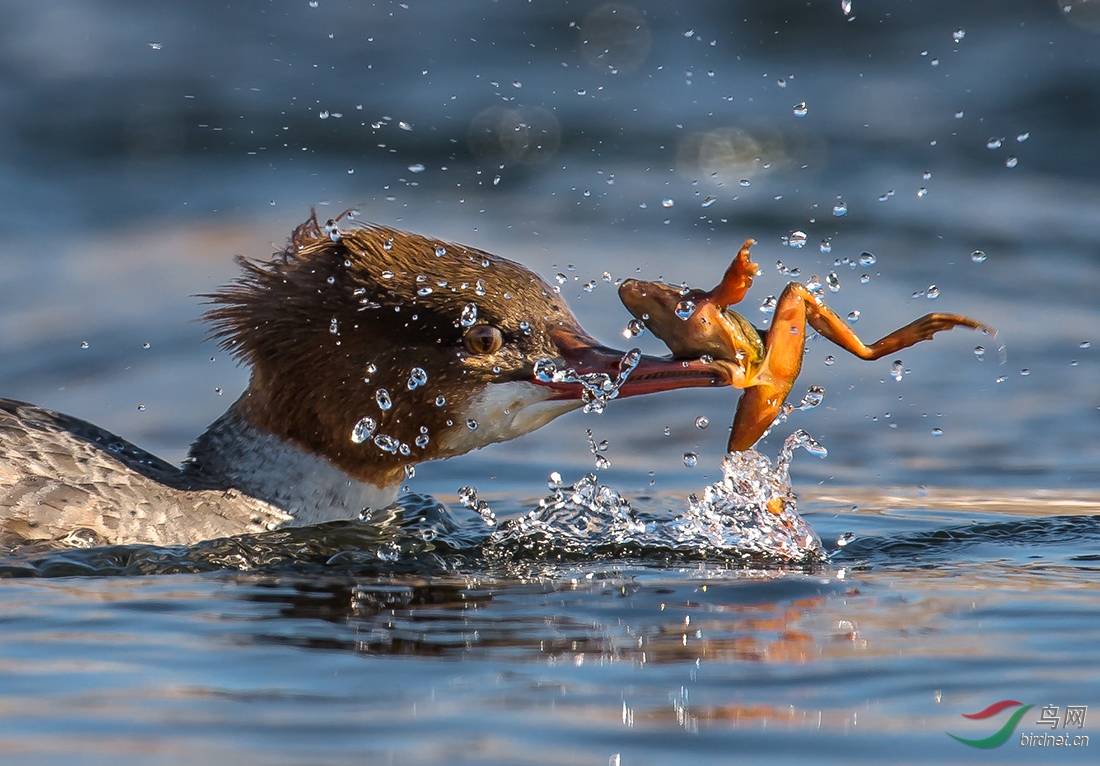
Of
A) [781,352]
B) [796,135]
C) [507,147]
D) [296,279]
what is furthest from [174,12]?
[781,352]

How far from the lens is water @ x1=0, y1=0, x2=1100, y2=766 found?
11.2 ft

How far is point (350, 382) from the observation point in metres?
5.41

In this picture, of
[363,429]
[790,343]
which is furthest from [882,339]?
[363,429]

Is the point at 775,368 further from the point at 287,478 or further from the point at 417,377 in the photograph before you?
the point at 287,478

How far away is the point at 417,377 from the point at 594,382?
0.61 metres

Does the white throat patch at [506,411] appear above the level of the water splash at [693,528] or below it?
above

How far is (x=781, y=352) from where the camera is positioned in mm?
5195

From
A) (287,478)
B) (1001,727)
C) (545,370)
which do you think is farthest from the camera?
(287,478)

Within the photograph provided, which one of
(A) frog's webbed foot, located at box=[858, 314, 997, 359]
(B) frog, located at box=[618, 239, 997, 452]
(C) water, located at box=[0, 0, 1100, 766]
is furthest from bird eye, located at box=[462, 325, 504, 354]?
(A) frog's webbed foot, located at box=[858, 314, 997, 359]

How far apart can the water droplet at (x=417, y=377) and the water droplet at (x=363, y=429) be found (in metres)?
0.22

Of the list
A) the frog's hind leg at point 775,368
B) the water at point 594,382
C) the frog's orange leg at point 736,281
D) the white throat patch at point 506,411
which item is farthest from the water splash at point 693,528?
the frog's orange leg at point 736,281

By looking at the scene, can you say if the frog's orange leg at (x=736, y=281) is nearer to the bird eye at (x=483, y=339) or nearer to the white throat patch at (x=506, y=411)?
the white throat patch at (x=506, y=411)

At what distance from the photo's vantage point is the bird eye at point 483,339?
5.29m

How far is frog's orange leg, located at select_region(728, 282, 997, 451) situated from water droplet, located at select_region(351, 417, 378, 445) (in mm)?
1249
